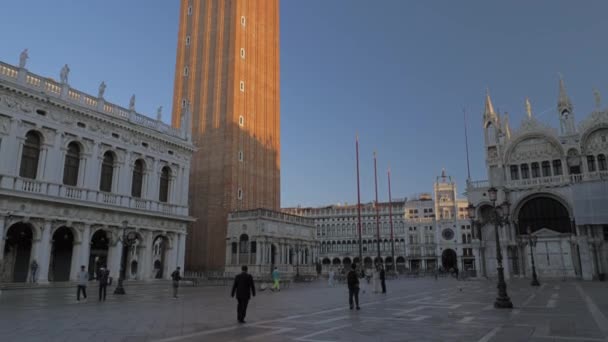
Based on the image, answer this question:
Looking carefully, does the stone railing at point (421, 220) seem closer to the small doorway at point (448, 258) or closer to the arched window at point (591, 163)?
the small doorway at point (448, 258)

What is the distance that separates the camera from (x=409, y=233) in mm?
89125

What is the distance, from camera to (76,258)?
28672 mm

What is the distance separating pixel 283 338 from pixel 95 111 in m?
27.7

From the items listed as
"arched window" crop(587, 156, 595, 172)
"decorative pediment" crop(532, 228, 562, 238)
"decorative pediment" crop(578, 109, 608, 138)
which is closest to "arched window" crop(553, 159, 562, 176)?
"arched window" crop(587, 156, 595, 172)

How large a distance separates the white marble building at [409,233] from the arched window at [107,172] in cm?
5740

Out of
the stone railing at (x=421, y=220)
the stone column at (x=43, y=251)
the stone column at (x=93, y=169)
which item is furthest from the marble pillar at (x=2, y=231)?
the stone railing at (x=421, y=220)

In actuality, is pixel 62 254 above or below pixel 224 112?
below

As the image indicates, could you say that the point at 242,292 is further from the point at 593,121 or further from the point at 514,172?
the point at 593,121

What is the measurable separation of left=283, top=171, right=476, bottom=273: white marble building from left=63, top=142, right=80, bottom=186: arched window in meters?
60.2

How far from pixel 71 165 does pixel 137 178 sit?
581 centimetres

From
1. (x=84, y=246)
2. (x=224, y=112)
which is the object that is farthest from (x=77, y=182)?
(x=224, y=112)

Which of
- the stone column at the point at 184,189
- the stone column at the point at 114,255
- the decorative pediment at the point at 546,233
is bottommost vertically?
the stone column at the point at 114,255

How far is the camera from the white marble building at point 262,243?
41062 mm

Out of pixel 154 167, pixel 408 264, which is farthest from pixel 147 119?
pixel 408 264
